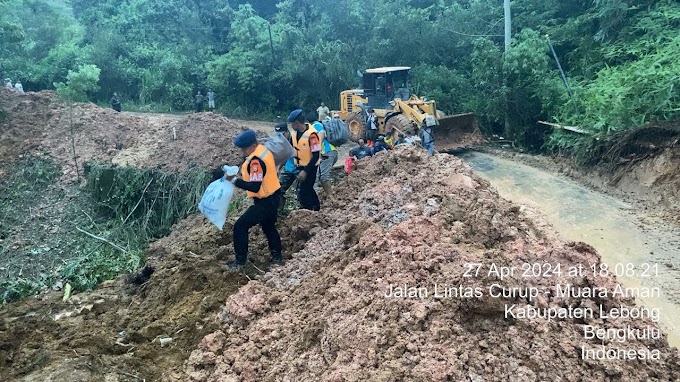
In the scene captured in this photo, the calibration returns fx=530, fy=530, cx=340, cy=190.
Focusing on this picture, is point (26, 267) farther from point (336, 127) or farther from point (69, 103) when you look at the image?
point (69, 103)

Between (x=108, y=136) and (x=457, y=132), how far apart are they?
28.1 feet

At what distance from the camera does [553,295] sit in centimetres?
371

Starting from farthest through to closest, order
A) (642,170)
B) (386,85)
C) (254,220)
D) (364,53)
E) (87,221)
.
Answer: (364,53), (386,85), (642,170), (87,221), (254,220)

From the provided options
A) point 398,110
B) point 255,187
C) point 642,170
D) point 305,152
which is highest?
point 398,110

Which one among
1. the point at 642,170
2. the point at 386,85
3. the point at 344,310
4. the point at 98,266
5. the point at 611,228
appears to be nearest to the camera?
the point at 344,310

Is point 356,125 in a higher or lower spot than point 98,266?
higher

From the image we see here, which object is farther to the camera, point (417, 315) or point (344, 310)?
point (344, 310)

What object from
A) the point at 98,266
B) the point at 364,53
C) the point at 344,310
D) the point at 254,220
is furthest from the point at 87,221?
the point at 364,53

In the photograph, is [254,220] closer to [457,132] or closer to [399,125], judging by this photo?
[399,125]

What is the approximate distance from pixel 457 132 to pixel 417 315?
10903mm

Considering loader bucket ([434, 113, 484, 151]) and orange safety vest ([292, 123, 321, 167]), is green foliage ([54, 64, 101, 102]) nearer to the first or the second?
loader bucket ([434, 113, 484, 151])

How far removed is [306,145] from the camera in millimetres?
6941

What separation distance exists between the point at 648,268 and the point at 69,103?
43.4 feet

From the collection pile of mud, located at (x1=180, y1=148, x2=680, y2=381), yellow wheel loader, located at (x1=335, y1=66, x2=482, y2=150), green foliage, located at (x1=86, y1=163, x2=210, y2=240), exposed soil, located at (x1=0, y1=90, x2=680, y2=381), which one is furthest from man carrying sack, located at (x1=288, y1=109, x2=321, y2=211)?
yellow wheel loader, located at (x1=335, y1=66, x2=482, y2=150)
